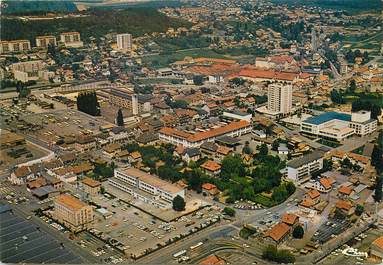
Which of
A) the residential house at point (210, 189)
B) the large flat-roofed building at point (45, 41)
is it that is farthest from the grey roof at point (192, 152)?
the large flat-roofed building at point (45, 41)

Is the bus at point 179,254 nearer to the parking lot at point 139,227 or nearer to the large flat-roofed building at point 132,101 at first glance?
the parking lot at point 139,227

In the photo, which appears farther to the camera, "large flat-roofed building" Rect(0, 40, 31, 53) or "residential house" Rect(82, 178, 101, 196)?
"large flat-roofed building" Rect(0, 40, 31, 53)

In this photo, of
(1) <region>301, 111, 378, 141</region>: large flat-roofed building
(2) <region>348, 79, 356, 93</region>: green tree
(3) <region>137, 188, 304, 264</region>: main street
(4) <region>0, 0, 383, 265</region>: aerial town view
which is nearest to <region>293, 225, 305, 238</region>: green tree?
(4) <region>0, 0, 383, 265</region>: aerial town view

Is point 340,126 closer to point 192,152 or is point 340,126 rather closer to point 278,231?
point 192,152

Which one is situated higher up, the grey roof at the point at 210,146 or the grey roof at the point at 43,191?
the grey roof at the point at 210,146

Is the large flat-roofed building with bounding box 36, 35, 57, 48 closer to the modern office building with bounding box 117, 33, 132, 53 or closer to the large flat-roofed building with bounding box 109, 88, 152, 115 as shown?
the modern office building with bounding box 117, 33, 132, 53

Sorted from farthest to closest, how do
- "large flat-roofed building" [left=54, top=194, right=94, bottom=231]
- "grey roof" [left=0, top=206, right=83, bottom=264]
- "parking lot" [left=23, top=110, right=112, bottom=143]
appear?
"parking lot" [left=23, top=110, right=112, bottom=143], "large flat-roofed building" [left=54, top=194, right=94, bottom=231], "grey roof" [left=0, top=206, right=83, bottom=264]

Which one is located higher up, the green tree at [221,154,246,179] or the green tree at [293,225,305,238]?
the green tree at [221,154,246,179]

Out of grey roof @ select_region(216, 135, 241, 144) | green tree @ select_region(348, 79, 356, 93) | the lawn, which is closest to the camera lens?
the lawn
